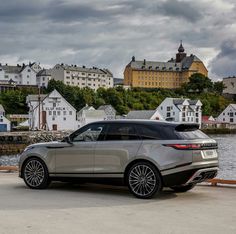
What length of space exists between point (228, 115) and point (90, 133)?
161873mm

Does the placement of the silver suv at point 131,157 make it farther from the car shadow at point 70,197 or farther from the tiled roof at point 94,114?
the tiled roof at point 94,114

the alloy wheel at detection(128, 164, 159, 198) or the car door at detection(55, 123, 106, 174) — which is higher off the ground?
the car door at detection(55, 123, 106, 174)

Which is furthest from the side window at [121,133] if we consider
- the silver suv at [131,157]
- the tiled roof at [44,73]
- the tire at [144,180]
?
the tiled roof at [44,73]

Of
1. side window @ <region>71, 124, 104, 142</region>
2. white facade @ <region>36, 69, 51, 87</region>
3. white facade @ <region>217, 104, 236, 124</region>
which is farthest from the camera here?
white facade @ <region>36, 69, 51, 87</region>

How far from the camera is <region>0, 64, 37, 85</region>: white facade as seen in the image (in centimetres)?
17900

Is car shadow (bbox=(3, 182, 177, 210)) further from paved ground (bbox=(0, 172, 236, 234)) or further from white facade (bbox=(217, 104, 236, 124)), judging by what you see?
white facade (bbox=(217, 104, 236, 124))

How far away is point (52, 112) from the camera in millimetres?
117312

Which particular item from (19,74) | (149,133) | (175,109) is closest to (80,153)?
(149,133)

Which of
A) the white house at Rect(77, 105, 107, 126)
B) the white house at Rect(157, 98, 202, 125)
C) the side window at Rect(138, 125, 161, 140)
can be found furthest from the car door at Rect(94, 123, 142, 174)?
the white house at Rect(157, 98, 202, 125)

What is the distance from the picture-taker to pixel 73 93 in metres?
149

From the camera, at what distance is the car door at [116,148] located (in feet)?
35.1

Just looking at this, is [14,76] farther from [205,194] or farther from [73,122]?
[205,194]

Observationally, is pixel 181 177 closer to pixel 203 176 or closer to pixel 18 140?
pixel 203 176

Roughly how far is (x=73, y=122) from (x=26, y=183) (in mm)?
107433
